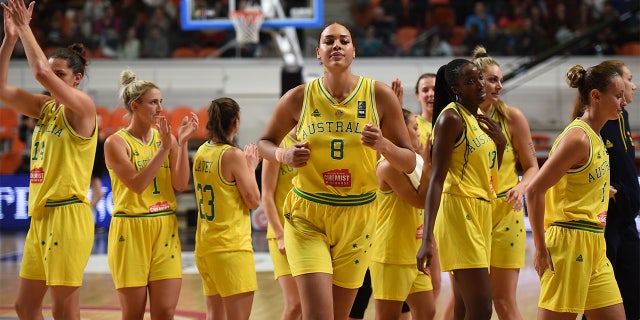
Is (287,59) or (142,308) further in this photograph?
(287,59)

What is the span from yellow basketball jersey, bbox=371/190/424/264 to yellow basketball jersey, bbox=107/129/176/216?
141cm

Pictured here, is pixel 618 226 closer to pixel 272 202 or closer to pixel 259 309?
pixel 272 202

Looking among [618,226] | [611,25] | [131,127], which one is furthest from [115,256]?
[611,25]

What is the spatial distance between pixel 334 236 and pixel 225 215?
0.97 metres

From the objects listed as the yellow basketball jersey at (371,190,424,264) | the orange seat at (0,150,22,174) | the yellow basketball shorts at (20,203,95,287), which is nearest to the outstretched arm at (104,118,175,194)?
the yellow basketball shorts at (20,203,95,287)

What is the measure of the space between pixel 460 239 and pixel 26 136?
14080 mm

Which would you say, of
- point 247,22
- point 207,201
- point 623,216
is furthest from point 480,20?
point 207,201

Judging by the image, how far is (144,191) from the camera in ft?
18.1

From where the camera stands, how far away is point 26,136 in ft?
55.9

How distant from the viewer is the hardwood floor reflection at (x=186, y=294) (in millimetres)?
7540

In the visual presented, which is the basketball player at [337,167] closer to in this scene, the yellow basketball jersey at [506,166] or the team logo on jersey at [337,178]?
the team logo on jersey at [337,178]

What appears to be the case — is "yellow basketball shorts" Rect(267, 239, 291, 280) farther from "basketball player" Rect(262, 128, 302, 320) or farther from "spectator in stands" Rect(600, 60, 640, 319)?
"spectator in stands" Rect(600, 60, 640, 319)

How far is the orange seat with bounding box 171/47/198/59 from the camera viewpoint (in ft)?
59.8

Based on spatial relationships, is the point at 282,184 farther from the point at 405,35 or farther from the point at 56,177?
the point at 405,35
